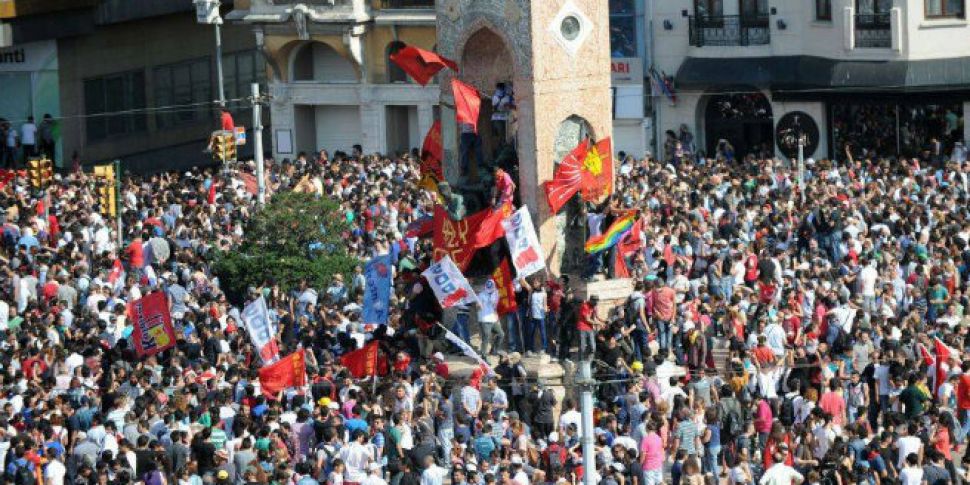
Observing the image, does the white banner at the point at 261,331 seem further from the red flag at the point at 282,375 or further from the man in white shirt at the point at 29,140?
the man in white shirt at the point at 29,140

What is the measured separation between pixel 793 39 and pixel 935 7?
12.6ft

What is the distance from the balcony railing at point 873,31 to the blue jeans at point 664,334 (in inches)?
786

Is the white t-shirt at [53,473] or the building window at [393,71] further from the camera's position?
the building window at [393,71]

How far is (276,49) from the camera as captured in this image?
63719 millimetres

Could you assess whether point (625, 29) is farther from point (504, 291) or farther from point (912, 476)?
point (912, 476)

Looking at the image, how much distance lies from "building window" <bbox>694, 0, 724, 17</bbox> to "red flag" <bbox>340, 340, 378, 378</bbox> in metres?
24.4

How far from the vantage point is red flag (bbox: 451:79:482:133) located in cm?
3803

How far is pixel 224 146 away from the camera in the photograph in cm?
5250

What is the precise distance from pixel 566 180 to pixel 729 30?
21949 mm

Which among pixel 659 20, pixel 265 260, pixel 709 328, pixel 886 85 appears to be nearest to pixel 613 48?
pixel 659 20

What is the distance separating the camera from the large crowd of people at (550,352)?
105ft

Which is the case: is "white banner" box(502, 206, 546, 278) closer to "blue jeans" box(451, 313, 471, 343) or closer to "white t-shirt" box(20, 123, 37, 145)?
"blue jeans" box(451, 313, 471, 343)

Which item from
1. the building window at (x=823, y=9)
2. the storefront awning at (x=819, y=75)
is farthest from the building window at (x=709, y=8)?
the building window at (x=823, y=9)

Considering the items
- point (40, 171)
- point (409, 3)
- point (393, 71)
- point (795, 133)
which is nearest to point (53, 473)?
point (40, 171)
